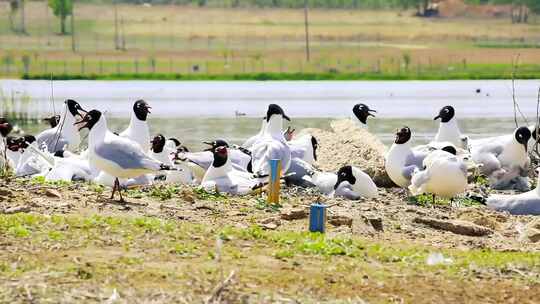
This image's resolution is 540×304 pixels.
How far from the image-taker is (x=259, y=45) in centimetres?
9606

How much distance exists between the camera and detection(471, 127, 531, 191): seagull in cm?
1823

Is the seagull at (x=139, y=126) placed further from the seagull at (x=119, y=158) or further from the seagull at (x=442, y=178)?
the seagull at (x=442, y=178)

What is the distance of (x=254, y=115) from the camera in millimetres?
39219

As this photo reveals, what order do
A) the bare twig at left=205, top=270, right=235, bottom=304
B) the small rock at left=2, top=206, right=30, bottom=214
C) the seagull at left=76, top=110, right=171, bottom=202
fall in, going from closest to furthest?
1. the bare twig at left=205, top=270, right=235, bottom=304
2. the small rock at left=2, top=206, right=30, bottom=214
3. the seagull at left=76, top=110, right=171, bottom=202

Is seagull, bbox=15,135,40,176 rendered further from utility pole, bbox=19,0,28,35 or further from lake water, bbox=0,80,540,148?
utility pole, bbox=19,0,28,35

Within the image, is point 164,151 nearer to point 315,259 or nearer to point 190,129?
point 315,259

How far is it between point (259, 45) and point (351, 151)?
254 feet

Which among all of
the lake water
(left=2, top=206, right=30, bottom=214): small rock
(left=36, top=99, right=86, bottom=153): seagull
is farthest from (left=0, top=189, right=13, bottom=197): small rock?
the lake water

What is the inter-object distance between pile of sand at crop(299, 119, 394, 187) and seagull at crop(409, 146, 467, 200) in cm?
218

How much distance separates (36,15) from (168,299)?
109693 millimetres

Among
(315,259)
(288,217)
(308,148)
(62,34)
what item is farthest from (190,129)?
(62,34)

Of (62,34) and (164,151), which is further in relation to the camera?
(62,34)

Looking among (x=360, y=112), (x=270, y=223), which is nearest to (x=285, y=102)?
(x=360, y=112)

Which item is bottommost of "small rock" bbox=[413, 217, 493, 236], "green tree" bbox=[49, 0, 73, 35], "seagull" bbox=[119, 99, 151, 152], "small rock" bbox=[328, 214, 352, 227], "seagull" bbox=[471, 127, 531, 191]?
"seagull" bbox=[471, 127, 531, 191]
